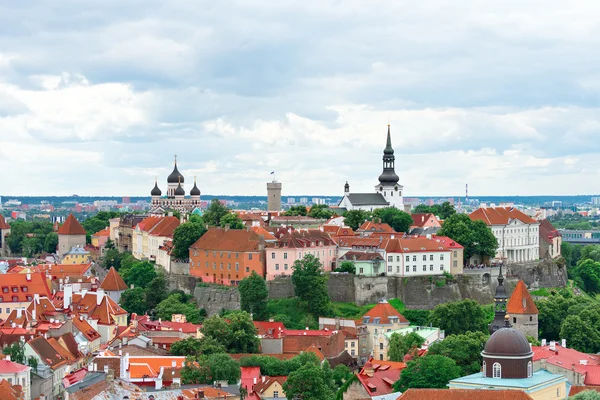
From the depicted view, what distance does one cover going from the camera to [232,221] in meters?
107

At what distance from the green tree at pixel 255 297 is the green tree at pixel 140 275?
14632 millimetres

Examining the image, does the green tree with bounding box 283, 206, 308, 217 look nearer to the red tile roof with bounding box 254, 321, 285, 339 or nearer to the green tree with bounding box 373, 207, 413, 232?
the green tree with bounding box 373, 207, 413, 232

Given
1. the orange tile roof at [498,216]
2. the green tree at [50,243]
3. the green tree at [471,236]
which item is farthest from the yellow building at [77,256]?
the green tree at [471,236]

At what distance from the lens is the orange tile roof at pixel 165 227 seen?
115 metres

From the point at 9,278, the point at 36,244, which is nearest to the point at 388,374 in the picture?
the point at 9,278

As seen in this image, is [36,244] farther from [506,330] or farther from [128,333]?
[506,330]

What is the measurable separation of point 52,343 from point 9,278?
25.3 meters

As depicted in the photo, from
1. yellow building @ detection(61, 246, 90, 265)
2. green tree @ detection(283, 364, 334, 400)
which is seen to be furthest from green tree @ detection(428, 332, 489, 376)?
yellow building @ detection(61, 246, 90, 265)

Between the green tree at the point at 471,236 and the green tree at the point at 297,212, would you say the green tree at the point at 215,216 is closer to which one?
the green tree at the point at 297,212

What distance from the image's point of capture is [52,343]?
7200 cm

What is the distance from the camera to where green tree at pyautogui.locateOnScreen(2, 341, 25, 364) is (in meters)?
67.2

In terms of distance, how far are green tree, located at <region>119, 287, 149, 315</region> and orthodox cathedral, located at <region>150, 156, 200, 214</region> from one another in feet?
173

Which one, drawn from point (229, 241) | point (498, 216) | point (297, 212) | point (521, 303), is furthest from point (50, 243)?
point (521, 303)

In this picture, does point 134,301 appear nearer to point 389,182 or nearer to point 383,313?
point 383,313
